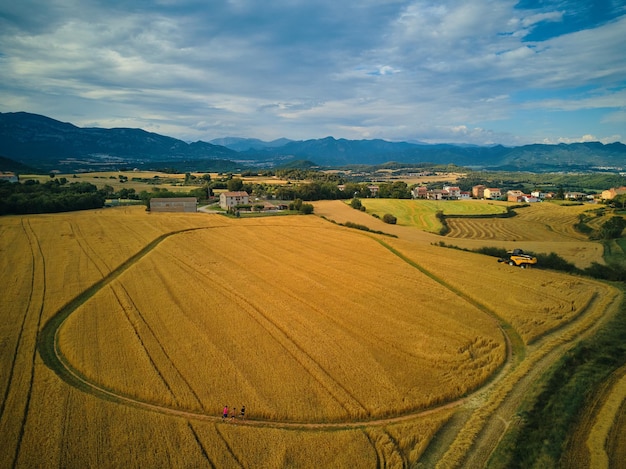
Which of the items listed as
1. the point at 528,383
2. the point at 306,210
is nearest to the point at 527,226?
the point at 306,210

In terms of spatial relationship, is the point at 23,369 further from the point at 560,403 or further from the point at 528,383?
the point at 560,403

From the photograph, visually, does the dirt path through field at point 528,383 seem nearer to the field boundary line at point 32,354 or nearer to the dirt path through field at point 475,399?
the dirt path through field at point 475,399

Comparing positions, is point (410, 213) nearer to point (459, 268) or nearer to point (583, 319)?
point (459, 268)

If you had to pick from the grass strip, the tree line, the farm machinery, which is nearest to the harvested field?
the farm machinery

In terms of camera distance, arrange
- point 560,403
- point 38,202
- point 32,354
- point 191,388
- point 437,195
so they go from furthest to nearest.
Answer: point 437,195 → point 38,202 → point 32,354 → point 191,388 → point 560,403

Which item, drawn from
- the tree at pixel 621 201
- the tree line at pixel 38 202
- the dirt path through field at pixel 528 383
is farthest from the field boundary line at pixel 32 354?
the tree at pixel 621 201

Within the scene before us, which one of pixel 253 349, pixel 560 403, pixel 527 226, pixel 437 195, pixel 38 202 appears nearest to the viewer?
pixel 560 403

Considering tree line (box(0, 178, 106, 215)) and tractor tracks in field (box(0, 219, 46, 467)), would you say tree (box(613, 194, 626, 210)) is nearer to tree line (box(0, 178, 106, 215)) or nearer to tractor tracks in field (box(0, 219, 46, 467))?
tractor tracks in field (box(0, 219, 46, 467))
